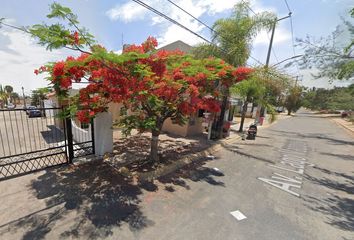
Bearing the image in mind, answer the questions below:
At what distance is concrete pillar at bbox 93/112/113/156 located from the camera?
6.56 meters

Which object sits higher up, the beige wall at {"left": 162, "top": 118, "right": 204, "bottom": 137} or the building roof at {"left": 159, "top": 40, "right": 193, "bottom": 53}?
the building roof at {"left": 159, "top": 40, "right": 193, "bottom": 53}

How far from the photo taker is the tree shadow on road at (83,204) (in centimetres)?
345

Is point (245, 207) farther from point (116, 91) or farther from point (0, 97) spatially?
point (0, 97)

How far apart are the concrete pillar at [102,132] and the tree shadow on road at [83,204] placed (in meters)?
1.05

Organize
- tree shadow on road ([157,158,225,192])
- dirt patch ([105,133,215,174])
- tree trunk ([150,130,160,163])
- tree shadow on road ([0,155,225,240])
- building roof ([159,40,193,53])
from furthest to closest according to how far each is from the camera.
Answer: building roof ([159,40,193,53])
tree trunk ([150,130,160,163])
dirt patch ([105,133,215,174])
tree shadow on road ([157,158,225,192])
tree shadow on road ([0,155,225,240])

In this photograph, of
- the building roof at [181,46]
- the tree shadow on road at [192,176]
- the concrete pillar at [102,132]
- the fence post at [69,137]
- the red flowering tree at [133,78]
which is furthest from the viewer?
the building roof at [181,46]

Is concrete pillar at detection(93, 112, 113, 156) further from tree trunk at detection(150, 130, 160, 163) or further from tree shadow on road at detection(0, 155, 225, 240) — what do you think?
tree trunk at detection(150, 130, 160, 163)

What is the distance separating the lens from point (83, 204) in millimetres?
4191

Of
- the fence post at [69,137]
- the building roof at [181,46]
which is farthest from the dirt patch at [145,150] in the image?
Result: the building roof at [181,46]

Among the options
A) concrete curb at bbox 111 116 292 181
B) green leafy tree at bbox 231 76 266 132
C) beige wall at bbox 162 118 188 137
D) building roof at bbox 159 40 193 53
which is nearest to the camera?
concrete curb at bbox 111 116 292 181

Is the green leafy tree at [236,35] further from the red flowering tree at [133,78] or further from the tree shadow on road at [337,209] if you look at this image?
the tree shadow on road at [337,209]

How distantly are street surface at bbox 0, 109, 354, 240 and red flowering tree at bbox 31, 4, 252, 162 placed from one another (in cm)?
182

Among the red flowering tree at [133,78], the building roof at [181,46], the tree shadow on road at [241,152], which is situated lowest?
the tree shadow on road at [241,152]

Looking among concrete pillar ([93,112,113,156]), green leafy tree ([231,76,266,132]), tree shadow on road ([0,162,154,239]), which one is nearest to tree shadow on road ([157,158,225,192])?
tree shadow on road ([0,162,154,239])
